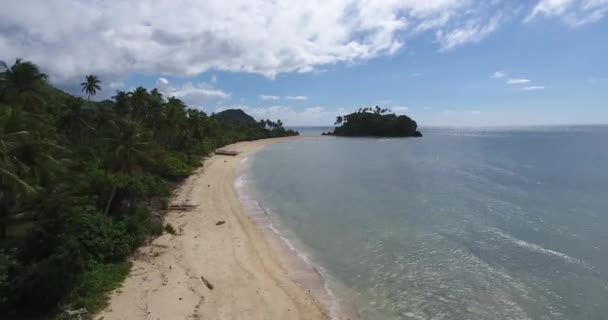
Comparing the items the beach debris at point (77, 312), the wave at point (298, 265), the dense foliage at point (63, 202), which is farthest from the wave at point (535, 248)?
the beach debris at point (77, 312)

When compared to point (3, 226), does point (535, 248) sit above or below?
below

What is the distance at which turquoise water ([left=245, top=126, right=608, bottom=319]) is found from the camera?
55.4 ft

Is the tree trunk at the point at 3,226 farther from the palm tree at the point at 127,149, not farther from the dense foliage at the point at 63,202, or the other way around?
the palm tree at the point at 127,149

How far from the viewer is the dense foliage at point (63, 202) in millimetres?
12641

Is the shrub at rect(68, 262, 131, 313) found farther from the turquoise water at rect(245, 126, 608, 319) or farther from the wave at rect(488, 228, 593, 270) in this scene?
the wave at rect(488, 228, 593, 270)

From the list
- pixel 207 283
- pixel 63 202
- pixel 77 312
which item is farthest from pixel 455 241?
pixel 63 202

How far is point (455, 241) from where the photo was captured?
81.0 ft

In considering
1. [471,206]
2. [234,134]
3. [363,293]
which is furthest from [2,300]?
[234,134]

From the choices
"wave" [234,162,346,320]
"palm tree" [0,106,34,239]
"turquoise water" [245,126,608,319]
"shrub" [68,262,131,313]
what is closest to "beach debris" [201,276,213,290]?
"shrub" [68,262,131,313]

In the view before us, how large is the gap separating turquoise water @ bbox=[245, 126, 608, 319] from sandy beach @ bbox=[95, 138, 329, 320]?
2.50m

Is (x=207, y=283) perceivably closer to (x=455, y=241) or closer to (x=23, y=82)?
(x=455, y=241)

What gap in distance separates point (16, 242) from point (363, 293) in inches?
565

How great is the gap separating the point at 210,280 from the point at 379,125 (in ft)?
527

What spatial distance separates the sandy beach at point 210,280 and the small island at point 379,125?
494ft
